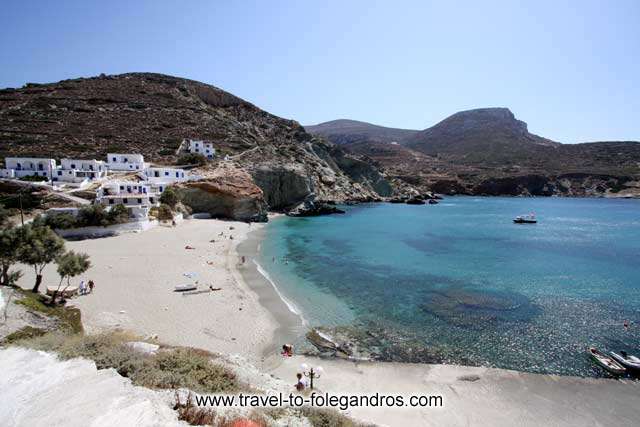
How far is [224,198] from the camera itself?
1971 inches

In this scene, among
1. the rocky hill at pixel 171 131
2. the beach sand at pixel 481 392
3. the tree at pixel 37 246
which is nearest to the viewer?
the beach sand at pixel 481 392

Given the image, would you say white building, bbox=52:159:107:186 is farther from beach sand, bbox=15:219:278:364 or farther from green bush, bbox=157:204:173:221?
beach sand, bbox=15:219:278:364

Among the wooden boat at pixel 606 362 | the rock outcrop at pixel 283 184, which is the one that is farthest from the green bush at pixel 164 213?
the wooden boat at pixel 606 362

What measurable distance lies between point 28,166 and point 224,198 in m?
23.3

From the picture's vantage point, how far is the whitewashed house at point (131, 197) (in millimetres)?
35969

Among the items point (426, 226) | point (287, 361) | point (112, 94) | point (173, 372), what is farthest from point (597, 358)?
point (112, 94)

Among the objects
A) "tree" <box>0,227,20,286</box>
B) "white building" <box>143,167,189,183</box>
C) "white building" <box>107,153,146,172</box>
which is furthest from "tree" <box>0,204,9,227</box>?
"white building" <box>107,153,146,172</box>

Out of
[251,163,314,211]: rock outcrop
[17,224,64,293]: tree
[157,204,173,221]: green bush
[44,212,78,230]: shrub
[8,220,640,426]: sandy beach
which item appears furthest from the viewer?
[251,163,314,211]: rock outcrop

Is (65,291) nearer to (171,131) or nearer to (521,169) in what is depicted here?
(171,131)

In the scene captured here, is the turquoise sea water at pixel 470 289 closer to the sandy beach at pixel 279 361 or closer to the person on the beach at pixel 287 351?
the sandy beach at pixel 279 361

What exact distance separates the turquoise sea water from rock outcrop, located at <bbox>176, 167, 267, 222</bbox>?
5.99m

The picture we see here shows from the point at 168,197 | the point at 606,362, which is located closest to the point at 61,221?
the point at 168,197

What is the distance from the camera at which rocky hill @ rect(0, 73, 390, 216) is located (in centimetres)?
6078

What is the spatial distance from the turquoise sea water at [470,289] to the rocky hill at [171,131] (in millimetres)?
20906
